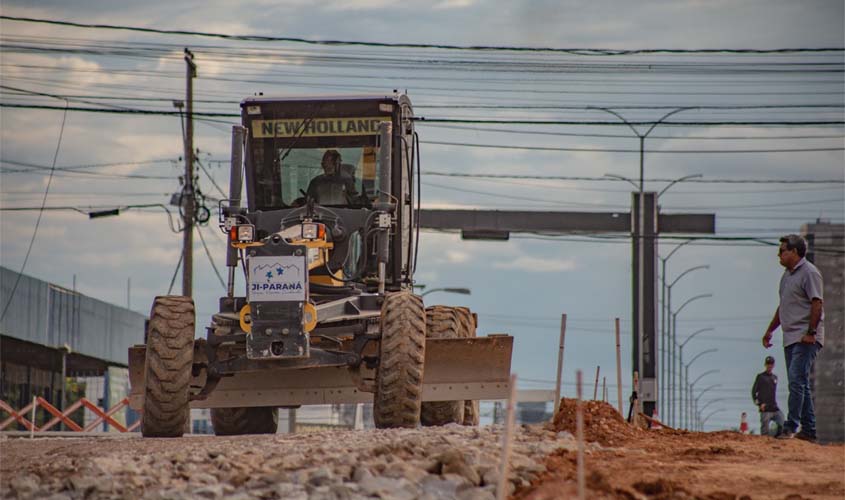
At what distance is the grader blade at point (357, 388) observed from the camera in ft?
56.4

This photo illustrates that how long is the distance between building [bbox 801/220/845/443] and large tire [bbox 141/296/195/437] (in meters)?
76.1

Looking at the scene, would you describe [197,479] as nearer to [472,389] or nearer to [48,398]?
[472,389]

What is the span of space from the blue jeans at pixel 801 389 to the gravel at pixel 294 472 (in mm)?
3615

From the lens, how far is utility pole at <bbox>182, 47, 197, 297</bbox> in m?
38.7

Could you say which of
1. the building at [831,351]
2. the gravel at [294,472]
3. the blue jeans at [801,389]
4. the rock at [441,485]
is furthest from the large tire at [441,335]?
the building at [831,351]

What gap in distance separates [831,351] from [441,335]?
84666 mm

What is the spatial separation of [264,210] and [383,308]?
10.6 ft

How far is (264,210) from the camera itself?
18.6 m

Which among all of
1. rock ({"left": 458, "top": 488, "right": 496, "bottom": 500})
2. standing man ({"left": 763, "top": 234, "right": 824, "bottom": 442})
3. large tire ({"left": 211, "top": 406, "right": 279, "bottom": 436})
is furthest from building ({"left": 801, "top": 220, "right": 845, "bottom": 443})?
rock ({"left": 458, "top": 488, "right": 496, "bottom": 500})

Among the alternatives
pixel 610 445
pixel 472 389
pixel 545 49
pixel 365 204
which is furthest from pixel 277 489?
pixel 545 49

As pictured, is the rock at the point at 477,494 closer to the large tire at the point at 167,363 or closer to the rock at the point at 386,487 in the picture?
the rock at the point at 386,487

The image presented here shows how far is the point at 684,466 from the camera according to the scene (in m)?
11.4

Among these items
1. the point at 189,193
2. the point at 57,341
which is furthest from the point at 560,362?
the point at 57,341

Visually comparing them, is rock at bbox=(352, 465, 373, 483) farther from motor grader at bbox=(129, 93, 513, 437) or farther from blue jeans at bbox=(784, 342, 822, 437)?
blue jeans at bbox=(784, 342, 822, 437)
